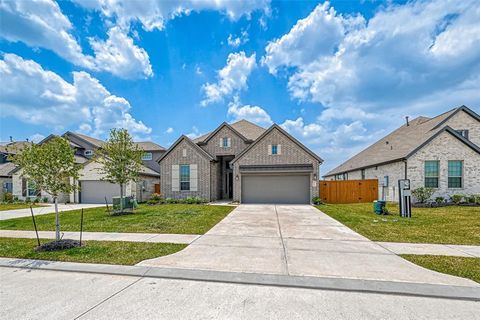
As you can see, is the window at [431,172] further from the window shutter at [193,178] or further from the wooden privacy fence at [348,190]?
the window shutter at [193,178]

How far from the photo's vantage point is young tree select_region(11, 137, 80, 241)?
645cm

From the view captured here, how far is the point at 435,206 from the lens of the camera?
15.3 m

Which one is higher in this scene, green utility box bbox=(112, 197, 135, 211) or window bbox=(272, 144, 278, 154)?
window bbox=(272, 144, 278, 154)

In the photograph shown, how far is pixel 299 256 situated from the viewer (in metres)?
5.76

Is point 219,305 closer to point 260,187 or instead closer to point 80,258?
point 80,258

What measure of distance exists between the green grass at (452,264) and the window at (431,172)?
1317cm

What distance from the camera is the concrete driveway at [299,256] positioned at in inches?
186

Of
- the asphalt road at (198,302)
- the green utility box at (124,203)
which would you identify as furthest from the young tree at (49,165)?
the green utility box at (124,203)

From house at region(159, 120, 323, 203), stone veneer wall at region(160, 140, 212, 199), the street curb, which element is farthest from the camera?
stone veneer wall at region(160, 140, 212, 199)

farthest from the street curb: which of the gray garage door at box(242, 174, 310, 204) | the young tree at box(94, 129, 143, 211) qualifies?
the gray garage door at box(242, 174, 310, 204)

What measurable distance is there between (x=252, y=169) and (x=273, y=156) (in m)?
2.04

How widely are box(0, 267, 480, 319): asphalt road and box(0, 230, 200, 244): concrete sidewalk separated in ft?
9.65

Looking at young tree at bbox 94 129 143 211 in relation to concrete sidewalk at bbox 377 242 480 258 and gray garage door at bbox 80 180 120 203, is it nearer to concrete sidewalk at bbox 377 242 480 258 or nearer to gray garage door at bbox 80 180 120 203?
gray garage door at bbox 80 180 120 203

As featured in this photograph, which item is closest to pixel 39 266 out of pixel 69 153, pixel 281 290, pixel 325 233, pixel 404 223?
pixel 69 153
